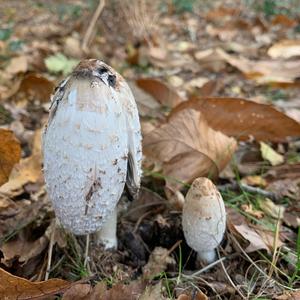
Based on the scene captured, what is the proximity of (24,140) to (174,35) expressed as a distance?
2931 mm

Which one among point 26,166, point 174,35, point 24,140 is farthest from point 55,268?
point 174,35

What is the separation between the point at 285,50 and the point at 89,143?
2.77 meters

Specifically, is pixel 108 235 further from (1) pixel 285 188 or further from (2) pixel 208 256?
(1) pixel 285 188

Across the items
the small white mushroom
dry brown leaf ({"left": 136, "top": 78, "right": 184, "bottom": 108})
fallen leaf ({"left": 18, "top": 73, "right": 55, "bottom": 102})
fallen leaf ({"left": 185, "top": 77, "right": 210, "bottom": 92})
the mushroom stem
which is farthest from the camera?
fallen leaf ({"left": 185, "top": 77, "right": 210, "bottom": 92})

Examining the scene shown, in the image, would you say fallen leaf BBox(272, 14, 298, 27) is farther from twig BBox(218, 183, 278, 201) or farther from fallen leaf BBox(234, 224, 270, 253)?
fallen leaf BBox(234, 224, 270, 253)

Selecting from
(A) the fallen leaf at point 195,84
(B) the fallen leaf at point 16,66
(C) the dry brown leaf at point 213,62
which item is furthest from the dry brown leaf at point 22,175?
(C) the dry brown leaf at point 213,62

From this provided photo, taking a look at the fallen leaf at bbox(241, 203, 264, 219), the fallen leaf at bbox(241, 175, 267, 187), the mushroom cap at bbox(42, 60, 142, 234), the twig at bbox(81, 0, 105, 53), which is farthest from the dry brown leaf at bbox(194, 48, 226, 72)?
the mushroom cap at bbox(42, 60, 142, 234)

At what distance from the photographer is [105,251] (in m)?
1.50

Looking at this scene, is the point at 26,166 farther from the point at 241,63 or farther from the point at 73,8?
the point at 73,8

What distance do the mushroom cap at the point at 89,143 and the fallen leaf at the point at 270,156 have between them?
2.85ft

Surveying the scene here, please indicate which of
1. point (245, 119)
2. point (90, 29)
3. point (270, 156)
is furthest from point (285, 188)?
point (90, 29)

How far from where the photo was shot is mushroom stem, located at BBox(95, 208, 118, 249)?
1476mm

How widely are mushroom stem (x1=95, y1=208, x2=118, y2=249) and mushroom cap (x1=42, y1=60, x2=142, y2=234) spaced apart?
0.18 metres

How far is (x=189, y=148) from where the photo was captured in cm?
173
